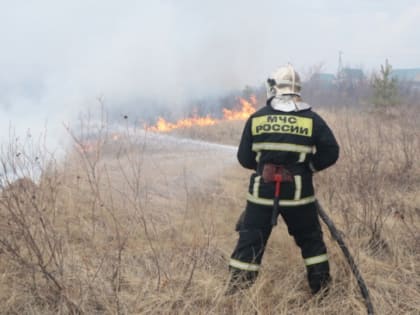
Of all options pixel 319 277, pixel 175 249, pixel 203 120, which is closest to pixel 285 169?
pixel 319 277

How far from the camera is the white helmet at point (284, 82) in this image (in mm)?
3107

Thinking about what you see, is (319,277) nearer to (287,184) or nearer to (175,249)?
(287,184)

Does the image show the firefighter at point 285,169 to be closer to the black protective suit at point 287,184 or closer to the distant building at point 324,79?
the black protective suit at point 287,184

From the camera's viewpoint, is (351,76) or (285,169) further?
(351,76)

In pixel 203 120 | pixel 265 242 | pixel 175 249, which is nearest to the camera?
pixel 265 242

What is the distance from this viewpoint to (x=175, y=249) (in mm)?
4004

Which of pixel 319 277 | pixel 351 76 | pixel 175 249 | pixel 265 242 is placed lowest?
pixel 175 249

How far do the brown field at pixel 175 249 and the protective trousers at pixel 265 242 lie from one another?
0.46ft

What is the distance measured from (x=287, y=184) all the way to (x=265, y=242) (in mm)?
504

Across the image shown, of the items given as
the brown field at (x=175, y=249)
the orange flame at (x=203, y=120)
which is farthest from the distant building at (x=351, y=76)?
the brown field at (x=175, y=249)

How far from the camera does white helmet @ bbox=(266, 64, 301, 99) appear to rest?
3107 millimetres

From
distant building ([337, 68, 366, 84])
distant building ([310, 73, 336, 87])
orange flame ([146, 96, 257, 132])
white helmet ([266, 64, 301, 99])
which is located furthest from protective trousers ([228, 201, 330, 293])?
distant building ([337, 68, 366, 84])

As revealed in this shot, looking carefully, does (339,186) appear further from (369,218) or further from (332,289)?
(332,289)

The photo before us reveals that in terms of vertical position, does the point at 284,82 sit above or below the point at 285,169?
above
